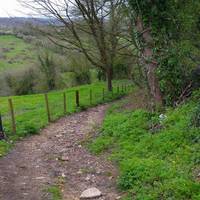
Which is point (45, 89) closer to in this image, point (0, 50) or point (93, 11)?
point (93, 11)

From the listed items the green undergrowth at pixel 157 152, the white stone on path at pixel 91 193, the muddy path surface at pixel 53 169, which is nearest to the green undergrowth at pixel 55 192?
the muddy path surface at pixel 53 169

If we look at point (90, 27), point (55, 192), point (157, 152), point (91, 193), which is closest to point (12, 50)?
point (90, 27)

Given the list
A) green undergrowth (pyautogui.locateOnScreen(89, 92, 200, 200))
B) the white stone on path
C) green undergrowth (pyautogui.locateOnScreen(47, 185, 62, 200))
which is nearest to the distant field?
green undergrowth (pyautogui.locateOnScreen(89, 92, 200, 200))

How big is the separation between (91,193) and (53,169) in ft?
7.02

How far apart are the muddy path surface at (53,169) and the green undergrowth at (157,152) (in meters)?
0.44

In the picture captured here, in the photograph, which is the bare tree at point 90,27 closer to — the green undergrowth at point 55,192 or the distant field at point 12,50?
the green undergrowth at point 55,192

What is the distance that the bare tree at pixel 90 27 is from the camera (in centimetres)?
2472

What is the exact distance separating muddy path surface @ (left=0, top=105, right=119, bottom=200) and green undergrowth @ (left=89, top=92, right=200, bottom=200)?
435 mm

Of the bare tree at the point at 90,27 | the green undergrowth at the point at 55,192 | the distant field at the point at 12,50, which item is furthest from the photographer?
the distant field at the point at 12,50

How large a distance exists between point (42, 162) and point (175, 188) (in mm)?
4517

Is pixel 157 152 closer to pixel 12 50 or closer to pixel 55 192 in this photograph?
pixel 55 192

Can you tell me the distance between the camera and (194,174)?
690cm

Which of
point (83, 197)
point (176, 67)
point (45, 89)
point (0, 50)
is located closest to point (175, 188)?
point (83, 197)

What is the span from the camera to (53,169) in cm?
931
